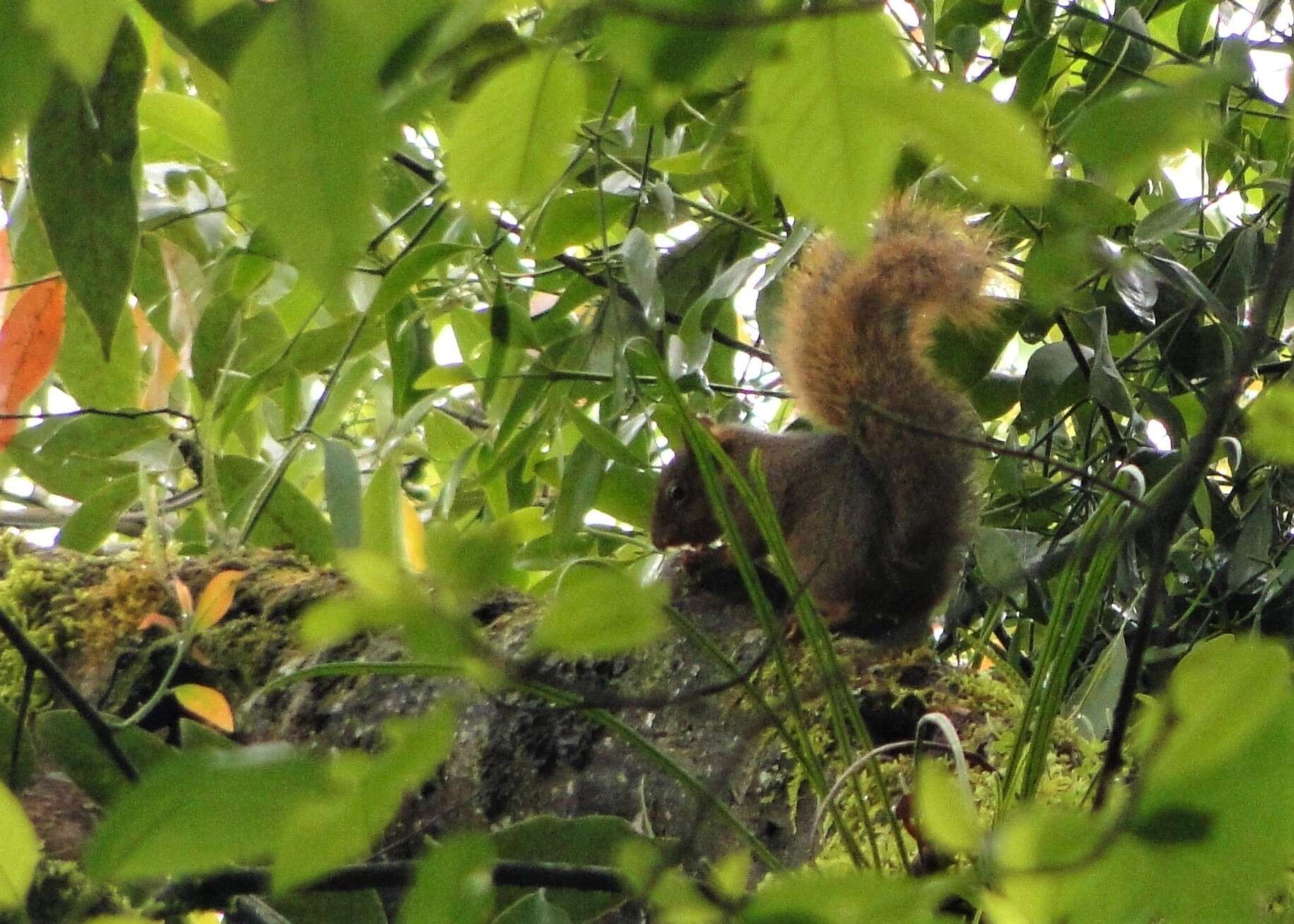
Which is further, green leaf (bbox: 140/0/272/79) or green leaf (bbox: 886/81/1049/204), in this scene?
green leaf (bbox: 140/0/272/79)

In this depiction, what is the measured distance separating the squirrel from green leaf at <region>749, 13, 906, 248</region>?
49.0 inches

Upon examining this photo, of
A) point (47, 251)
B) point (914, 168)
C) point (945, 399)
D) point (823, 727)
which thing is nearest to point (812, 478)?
point (945, 399)

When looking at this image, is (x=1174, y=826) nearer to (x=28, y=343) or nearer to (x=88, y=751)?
(x=88, y=751)

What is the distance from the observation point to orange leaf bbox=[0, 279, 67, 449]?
119 centimetres

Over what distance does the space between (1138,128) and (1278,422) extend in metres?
0.16

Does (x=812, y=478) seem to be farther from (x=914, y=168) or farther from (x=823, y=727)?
(x=823, y=727)

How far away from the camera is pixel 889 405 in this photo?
66.2 inches

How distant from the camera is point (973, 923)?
747mm

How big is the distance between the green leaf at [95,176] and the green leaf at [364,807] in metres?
0.51

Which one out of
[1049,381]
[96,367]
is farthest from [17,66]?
[1049,381]

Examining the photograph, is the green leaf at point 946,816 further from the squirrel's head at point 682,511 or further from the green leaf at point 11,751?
the squirrel's head at point 682,511

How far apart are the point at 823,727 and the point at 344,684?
49 cm

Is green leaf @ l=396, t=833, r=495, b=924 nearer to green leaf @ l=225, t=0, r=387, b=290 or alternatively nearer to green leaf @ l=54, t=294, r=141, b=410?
green leaf @ l=225, t=0, r=387, b=290

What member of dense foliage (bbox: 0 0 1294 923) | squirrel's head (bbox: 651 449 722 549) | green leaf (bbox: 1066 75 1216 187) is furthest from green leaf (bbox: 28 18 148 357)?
squirrel's head (bbox: 651 449 722 549)
